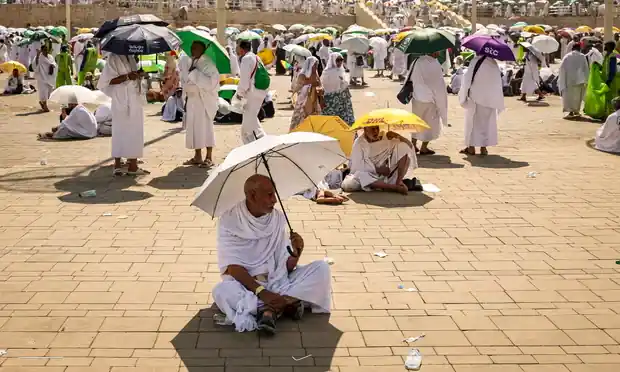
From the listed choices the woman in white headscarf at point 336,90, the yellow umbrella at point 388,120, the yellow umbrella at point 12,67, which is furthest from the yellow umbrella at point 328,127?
the yellow umbrella at point 12,67

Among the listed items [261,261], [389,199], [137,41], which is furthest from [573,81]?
[261,261]

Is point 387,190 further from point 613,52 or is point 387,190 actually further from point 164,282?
point 613,52

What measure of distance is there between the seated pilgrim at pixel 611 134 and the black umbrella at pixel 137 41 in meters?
6.26

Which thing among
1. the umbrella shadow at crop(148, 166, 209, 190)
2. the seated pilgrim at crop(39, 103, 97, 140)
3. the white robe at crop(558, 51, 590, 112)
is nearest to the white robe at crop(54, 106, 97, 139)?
the seated pilgrim at crop(39, 103, 97, 140)

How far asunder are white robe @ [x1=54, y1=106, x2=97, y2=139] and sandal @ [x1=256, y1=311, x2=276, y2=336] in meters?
9.08

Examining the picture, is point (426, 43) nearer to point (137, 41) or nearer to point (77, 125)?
point (137, 41)

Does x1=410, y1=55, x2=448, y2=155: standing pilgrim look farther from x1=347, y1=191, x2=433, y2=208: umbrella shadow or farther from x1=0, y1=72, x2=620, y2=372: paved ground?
x1=347, y1=191, x2=433, y2=208: umbrella shadow

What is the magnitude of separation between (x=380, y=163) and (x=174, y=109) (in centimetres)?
764

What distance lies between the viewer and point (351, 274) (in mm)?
6332

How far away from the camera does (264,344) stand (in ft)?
16.1

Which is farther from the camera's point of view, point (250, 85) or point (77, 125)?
point (77, 125)

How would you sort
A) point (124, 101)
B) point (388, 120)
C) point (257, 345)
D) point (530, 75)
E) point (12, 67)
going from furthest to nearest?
point (12, 67), point (530, 75), point (124, 101), point (388, 120), point (257, 345)

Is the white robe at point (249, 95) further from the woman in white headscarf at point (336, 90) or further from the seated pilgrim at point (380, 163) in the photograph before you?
the seated pilgrim at point (380, 163)

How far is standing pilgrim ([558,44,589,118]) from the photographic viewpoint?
1633cm
